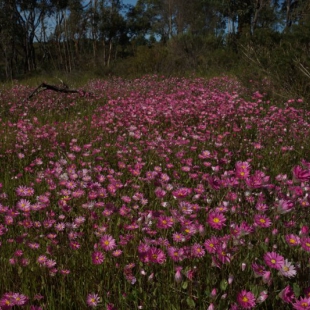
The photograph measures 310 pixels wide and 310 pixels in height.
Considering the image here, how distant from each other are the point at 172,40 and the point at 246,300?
20349 millimetres

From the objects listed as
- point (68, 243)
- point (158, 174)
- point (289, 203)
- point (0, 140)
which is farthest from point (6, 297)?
point (0, 140)

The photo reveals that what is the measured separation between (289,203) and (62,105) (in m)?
6.65

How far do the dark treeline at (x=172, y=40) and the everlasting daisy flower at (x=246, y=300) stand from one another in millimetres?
1868

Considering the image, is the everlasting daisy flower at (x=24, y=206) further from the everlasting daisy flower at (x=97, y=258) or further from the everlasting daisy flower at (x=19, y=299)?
the everlasting daisy flower at (x=19, y=299)

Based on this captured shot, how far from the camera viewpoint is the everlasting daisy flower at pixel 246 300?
138 cm

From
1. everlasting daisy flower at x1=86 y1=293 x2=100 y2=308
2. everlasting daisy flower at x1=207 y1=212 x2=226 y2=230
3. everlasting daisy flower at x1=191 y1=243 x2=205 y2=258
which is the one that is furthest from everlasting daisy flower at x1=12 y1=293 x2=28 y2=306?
everlasting daisy flower at x1=207 y1=212 x2=226 y2=230

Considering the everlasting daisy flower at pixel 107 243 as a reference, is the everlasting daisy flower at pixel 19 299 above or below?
below

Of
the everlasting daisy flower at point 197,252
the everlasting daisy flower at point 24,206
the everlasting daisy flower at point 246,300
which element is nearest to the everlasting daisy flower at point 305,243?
the everlasting daisy flower at point 246,300

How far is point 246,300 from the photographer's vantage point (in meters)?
1.41

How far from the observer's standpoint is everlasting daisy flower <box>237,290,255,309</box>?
1.38m

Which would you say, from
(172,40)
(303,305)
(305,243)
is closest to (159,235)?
(305,243)

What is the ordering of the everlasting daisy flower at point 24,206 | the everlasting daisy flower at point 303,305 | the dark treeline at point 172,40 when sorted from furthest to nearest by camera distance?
1. the dark treeline at point 172,40
2. the everlasting daisy flower at point 24,206
3. the everlasting daisy flower at point 303,305

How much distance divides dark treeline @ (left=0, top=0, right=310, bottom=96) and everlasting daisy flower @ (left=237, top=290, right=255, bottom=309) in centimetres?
187

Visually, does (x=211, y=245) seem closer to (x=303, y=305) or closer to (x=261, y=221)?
(x=261, y=221)
